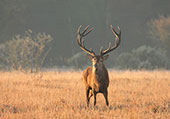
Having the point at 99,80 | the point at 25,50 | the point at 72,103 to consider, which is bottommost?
the point at 72,103

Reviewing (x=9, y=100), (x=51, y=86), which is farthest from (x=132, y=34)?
(x=9, y=100)

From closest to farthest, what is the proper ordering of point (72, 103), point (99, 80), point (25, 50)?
point (99, 80) → point (72, 103) → point (25, 50)

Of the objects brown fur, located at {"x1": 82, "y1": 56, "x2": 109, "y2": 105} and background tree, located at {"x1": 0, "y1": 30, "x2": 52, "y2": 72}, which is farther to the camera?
background tree, located at {"x1": 0, "y1": 30, "x2": 52, "y2": 72}

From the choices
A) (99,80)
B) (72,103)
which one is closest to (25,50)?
(72,103)

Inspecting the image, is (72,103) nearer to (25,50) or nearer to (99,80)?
(99,80)

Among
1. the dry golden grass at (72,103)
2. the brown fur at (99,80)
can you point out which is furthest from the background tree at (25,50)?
the brown fur at (99,80)

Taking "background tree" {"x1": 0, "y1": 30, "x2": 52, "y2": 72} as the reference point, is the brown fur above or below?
below

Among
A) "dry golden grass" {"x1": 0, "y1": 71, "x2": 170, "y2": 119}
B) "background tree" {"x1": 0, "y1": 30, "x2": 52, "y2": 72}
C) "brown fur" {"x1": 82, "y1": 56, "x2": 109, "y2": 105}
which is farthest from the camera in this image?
"background tree" {"x1": 0, "y1": 30, "x2": 52, "y2": 72}

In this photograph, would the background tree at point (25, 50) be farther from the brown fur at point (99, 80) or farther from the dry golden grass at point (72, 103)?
the brown fur at point (99, 80)

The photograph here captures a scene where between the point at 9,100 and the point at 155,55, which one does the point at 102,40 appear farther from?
the point at 9,100

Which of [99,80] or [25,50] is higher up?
[25,50]

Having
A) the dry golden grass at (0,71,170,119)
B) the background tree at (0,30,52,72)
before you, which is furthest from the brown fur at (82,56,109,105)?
the background tree at (0,30,52,72)

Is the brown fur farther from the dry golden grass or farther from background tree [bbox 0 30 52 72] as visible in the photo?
background tree [bbox 0 30 52 72]

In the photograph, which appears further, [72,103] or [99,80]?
[72,103]
